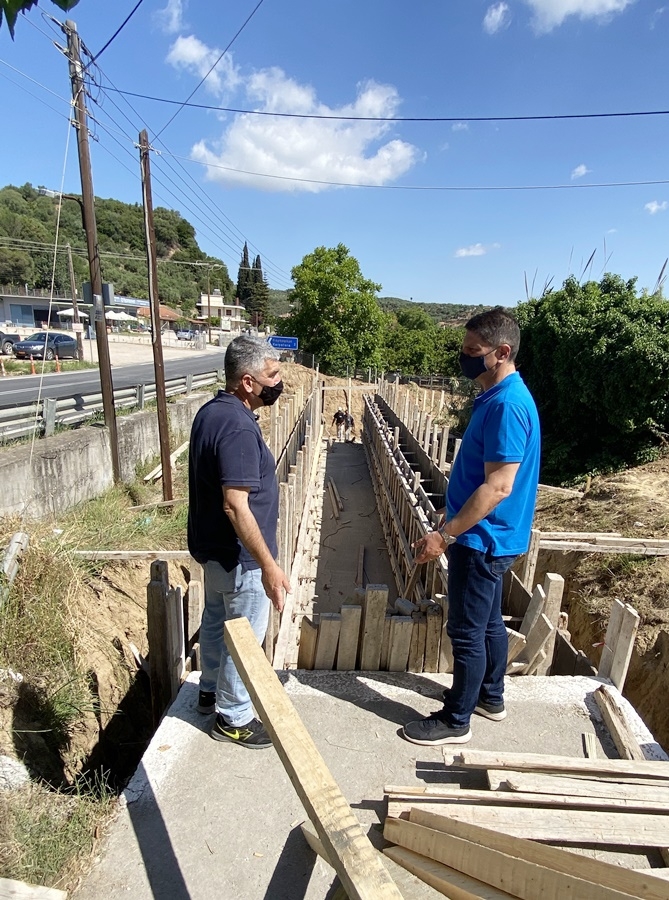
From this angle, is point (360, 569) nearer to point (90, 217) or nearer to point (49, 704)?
point (49, 704)

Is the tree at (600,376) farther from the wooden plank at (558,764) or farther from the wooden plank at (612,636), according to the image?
the wooden plank at (558,764)

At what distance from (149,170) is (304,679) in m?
9.18

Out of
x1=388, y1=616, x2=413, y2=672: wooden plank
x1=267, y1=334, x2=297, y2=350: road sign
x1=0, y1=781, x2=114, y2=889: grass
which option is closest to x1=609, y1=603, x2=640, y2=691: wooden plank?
x1=388, y1=616, x2=413, y2=672: wooden plank

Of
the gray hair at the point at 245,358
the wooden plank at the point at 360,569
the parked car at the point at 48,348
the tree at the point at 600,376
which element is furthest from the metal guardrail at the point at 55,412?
the parked car at the point at 48,348

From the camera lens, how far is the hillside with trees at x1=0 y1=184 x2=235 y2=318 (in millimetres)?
62250

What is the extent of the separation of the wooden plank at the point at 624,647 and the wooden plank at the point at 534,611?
43cm

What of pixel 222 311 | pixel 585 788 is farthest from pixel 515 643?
pixel 222 311

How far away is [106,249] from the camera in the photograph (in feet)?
263

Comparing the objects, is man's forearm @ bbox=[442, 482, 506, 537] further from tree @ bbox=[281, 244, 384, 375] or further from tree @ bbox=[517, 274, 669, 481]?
tree @ bbox=[281, 244, 384, 375]

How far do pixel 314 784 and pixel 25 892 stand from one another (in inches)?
40.6

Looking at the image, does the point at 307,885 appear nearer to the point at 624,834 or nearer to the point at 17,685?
the point at 624,834

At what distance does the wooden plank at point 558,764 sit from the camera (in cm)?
208

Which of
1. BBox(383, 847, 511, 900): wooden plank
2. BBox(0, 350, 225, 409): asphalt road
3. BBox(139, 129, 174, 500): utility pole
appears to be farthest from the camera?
BBox(0, 350, 225, 409): asphalt road

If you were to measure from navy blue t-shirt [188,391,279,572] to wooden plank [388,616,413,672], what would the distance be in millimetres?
→ 962
